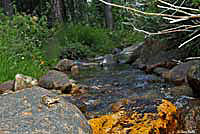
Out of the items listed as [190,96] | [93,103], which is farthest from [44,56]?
[190,96]

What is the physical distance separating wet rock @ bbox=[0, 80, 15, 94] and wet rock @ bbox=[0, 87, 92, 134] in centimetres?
139

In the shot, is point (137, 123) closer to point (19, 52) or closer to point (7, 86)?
point (7, 86)

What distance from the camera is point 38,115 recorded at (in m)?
1.69

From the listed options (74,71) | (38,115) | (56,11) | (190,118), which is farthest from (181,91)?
(56,11)

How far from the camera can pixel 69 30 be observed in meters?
8.84

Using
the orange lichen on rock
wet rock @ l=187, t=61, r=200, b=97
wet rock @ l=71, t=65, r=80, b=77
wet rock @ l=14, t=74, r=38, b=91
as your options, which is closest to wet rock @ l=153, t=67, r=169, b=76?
wet rock @ l=187, t=61, r=200, b=97

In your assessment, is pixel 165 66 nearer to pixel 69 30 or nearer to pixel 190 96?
pixel 190 96

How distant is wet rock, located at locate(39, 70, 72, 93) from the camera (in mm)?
3627

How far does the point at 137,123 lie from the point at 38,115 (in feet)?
3.00

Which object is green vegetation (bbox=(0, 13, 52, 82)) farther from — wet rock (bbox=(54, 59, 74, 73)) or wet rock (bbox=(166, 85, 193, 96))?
wet rock (bbox=(166, 85, 193, 96))

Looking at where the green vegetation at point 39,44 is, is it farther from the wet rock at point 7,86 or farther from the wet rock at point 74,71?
the wet rock at point 74,71

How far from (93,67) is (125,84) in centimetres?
234

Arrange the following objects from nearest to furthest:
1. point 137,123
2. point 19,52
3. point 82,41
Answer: point 137,123 → point 19,52 → point 82,41

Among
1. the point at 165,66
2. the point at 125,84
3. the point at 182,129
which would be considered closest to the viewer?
the point at 182,129
